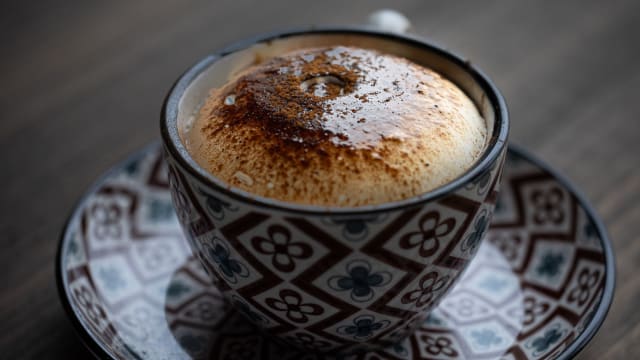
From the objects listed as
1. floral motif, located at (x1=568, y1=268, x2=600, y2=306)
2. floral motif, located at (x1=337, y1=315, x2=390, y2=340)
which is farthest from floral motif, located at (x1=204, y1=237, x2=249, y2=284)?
floral motif, located at (x1=568, y1=268, x2=600, y2=306)

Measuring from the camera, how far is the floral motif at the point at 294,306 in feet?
2.26

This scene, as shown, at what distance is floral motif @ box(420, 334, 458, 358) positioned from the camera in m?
0.79

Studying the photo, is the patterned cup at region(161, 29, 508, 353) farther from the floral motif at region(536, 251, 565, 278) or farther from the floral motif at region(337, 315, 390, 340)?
the floral motif at region(536, 251, 565, 278)

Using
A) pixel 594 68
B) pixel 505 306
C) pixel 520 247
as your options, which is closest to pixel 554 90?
pixel 594 68

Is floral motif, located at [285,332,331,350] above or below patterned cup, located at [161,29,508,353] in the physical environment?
below

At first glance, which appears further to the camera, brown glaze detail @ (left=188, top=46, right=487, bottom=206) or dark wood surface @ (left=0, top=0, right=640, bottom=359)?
dark wood surface @ (left=0, top=0, right=640, bottom=359)

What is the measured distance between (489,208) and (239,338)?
0.31 meters

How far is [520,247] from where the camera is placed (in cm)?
94

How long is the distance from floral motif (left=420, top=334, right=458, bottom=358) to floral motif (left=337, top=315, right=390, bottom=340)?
0.30 feet

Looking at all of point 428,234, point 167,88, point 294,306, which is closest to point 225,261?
point 294,306

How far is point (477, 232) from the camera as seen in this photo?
0.72m

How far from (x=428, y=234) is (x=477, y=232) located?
0.27 ft

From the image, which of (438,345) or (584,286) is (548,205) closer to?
(584,286)

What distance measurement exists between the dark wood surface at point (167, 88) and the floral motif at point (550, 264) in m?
0.09
